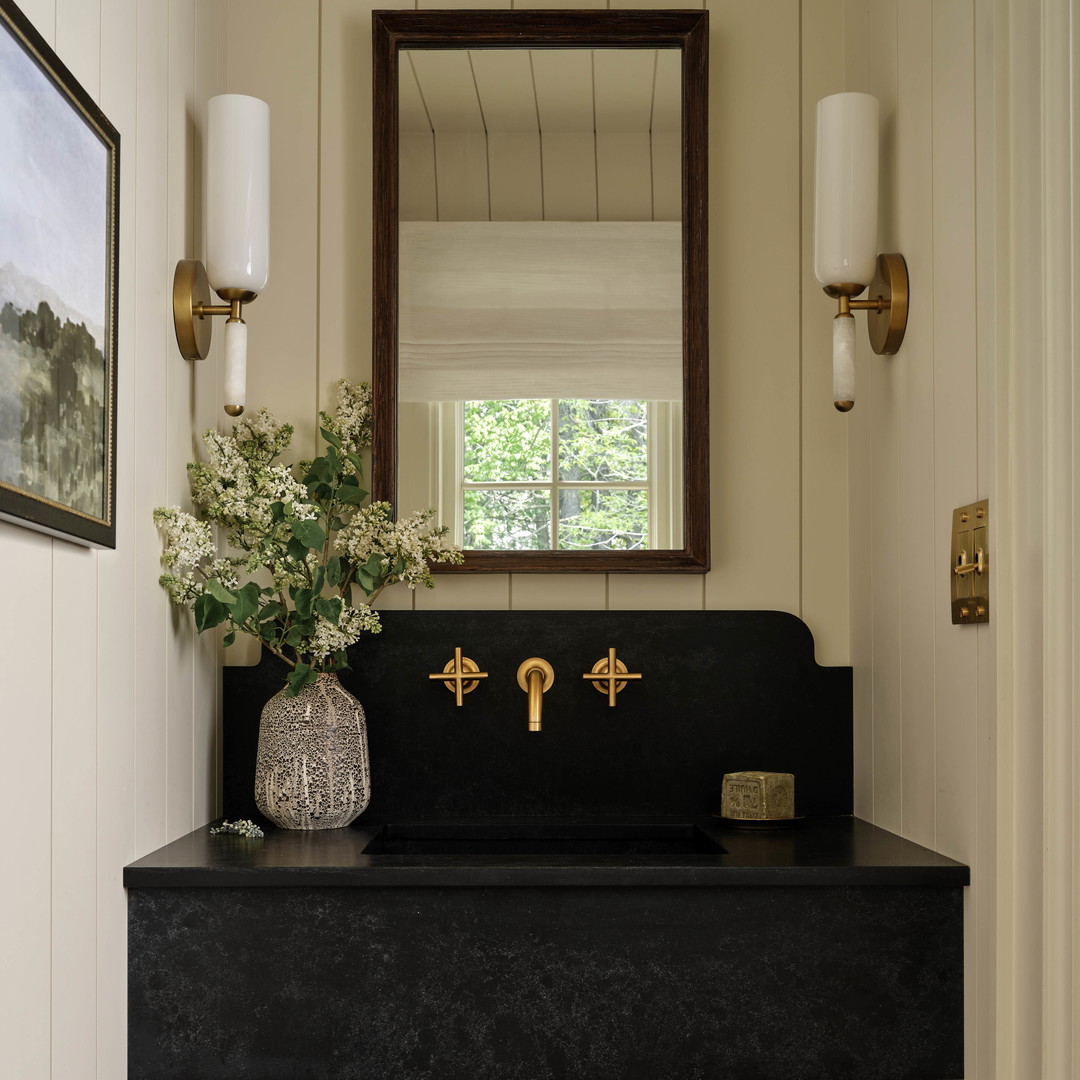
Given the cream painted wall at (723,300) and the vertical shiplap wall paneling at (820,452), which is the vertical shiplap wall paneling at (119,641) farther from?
the vertical shiplap wall paneling at (820,452)

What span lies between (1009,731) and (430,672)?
2.94 feet

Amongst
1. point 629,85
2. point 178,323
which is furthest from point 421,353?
point 629,85

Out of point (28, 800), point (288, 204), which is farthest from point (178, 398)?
point (28, 800)

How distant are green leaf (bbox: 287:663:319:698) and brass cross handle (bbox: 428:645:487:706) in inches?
9.1

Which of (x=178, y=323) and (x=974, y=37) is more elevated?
→ (x=974, y=37)

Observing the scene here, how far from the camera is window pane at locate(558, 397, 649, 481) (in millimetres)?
1880

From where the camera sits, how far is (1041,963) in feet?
3.82

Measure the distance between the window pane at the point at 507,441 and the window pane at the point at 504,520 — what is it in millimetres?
30

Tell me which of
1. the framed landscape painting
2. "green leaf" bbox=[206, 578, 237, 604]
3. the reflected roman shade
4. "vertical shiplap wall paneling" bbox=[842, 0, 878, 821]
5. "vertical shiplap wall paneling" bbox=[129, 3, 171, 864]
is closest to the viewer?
the framed landscape painting

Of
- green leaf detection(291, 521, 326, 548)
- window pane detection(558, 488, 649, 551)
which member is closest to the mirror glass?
window pane detection(558, 488, 649, 551)

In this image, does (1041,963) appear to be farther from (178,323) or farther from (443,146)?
(443,146)

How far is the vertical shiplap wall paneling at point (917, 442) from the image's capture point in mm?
1533

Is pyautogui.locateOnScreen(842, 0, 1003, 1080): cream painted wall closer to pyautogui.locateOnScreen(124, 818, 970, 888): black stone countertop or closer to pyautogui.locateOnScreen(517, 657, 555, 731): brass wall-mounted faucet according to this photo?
pyautogui.locateOnScreen(124, 818, 970, 888): black stone countertop

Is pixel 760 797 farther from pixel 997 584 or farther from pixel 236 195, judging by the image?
pixel 236 195
